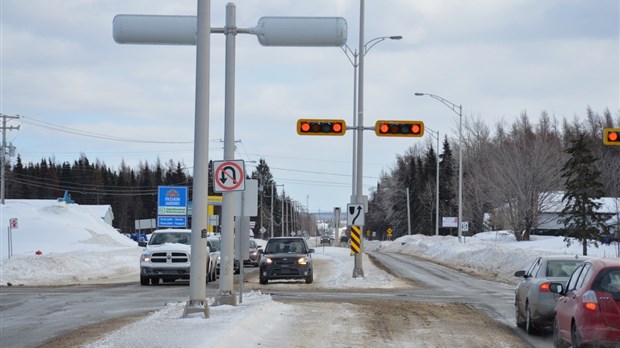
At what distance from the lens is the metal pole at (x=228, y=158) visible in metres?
16.4

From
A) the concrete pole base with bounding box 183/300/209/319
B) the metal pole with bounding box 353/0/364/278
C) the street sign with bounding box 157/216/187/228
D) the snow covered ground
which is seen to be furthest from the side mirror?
the street sign with bounding box 157/216/187/228

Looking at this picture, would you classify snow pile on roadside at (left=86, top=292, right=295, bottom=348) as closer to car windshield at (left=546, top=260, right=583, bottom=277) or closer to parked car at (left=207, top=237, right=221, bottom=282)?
car windshield at (left=546, top=260, right=583, bottom=277)

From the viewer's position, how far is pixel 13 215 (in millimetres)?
69562

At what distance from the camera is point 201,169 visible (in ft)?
45.1

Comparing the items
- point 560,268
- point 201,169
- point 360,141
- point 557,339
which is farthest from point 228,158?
point 360,141

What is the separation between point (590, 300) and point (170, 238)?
22413mm

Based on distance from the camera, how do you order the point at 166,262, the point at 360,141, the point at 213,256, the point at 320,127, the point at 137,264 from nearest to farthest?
the point at 320,127 < the point at 166,262 < the point at 360,141 < the point at 213,256 < the point at 137,264

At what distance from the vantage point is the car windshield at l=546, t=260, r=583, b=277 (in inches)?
603

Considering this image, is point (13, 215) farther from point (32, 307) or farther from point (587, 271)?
point (587, 271)

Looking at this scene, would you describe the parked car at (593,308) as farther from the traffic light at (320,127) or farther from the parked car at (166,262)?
the parked car at (166,262)

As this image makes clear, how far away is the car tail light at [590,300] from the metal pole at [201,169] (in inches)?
242

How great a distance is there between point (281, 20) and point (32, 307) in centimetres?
981

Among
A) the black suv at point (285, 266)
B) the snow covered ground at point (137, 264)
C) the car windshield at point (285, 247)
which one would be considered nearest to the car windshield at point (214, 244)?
the snow covered ground at point (137, 264)

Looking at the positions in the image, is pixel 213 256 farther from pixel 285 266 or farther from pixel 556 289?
pixel 556 289
